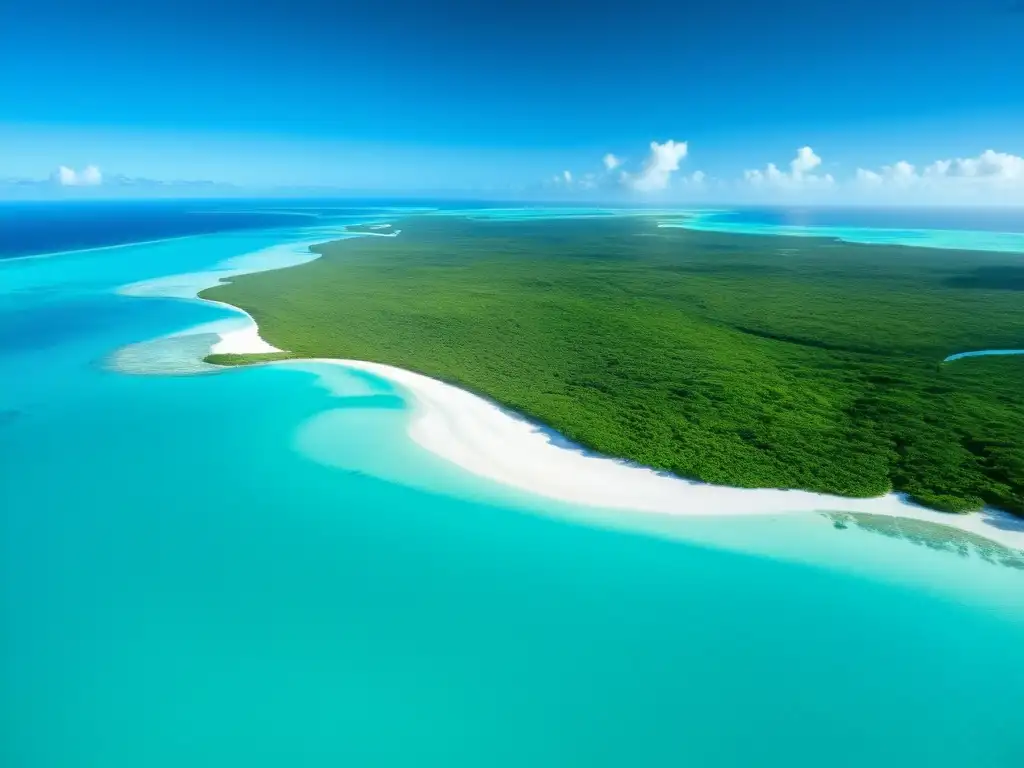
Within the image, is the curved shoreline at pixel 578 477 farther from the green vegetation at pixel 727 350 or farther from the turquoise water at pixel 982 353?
the turquoise water at pixel 982 353

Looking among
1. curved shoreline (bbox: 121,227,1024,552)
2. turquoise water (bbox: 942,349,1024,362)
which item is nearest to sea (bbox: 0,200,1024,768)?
curved shoreline (bbox: 121,227,1024,552)

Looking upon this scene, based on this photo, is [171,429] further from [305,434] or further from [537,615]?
[537,615]

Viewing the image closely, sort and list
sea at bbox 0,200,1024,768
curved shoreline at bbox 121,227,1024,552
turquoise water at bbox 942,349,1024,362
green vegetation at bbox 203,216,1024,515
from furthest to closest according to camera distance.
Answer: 1. turquoise water at bbox 942,349,1024,362
2. green vegetation at bbox 203,216,1024,515
3. curved shoreline at bbox 121,227,1024,552
4. sea at bbox 0,200,1024,768

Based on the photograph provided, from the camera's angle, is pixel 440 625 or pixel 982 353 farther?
pixel 982 353

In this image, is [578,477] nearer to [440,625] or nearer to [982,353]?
[440,625]

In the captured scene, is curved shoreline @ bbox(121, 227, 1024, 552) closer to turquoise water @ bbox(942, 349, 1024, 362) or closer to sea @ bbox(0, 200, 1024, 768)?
sea @ bbox(0, 200, 1024, 768)

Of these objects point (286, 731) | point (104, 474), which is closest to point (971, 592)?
point (286, 731)

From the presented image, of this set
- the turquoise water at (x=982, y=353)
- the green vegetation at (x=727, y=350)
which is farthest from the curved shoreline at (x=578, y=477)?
the turquoise water at (x=982, y=353)

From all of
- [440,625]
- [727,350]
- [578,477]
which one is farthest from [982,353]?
[440,625]
